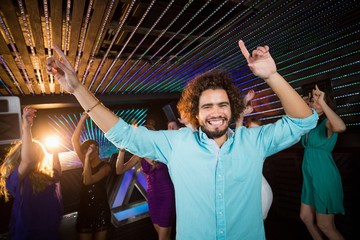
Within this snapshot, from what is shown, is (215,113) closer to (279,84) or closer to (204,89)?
(204,89)

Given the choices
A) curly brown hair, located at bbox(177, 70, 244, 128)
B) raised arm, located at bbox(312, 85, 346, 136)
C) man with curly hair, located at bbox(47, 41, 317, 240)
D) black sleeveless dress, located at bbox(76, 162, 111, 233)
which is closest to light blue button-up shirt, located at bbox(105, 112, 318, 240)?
man with curly hair, located at bbox(47, 41, 317, 240)

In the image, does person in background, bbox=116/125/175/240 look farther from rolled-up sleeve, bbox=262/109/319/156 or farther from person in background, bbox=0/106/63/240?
rolled-up sleeve, bbox=262/109/319/156

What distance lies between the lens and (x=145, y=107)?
7.75m

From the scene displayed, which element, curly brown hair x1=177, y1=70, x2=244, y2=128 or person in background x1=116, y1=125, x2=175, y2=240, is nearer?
curly brown hair x1=177, y1=70, x2=244, y2=128

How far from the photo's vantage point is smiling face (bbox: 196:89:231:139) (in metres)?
1.75

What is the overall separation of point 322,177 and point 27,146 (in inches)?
152

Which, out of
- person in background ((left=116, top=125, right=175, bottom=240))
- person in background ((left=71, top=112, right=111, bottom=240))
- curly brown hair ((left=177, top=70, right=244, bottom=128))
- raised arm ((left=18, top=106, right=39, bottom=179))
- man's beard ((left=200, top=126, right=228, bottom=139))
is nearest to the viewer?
man's beard ((left=200, top=126, right=228, bottom=139))

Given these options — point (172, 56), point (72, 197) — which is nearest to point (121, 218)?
point (72, 197)

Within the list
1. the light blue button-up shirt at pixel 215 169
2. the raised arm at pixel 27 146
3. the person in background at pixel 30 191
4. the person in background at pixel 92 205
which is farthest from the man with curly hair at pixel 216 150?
the person in background at pixel 92 205

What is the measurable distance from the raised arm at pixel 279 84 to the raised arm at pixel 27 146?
2.42 m

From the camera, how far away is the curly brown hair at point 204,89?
80.6 inches

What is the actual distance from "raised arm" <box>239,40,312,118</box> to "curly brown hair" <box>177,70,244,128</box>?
54cm

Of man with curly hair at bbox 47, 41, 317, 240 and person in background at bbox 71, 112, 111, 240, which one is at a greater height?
man with curly hair at bbox 47, 41, 317, 240

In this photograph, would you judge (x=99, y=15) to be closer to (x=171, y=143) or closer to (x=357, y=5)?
(x=171, y=143)
